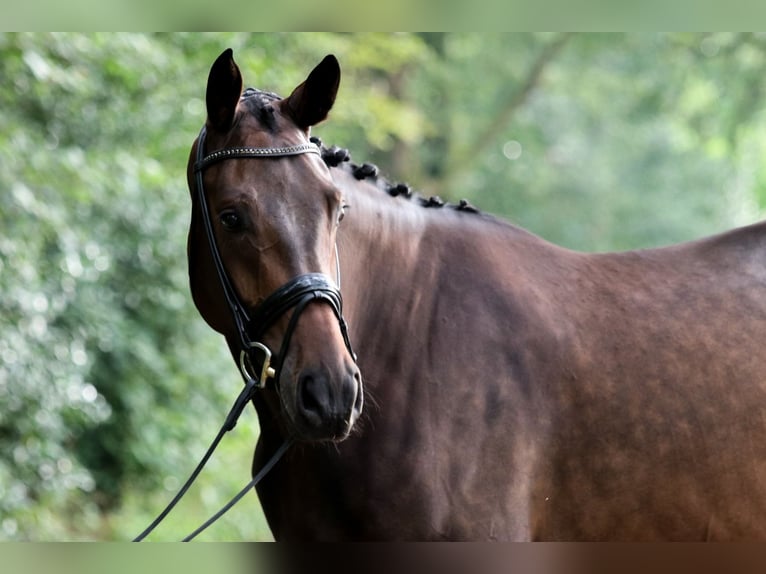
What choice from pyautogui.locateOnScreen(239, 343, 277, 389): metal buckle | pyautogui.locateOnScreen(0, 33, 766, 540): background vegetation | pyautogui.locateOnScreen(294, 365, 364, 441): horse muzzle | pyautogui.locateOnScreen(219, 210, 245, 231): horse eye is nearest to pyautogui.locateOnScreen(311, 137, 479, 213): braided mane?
pyautogui.locateOnScreen(219, 210, 245, 231): horse eye

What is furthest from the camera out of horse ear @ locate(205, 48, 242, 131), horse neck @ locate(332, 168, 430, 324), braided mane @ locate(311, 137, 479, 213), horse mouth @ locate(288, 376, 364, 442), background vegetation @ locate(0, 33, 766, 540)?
background vegetation @ locate(0, 33, 766, 540)

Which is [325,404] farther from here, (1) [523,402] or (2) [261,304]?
(1) [523,402]

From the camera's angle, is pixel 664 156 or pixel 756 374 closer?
pixel 756 374

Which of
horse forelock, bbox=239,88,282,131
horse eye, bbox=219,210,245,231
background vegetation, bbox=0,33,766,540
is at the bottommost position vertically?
background vegetation, bbox=0,33,766,540

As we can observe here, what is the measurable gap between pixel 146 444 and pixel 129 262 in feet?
5.70

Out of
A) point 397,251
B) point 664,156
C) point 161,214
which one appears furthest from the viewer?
point 664,156

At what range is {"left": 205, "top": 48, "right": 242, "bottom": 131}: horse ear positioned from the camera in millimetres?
3271

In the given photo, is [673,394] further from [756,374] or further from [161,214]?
[161,214]

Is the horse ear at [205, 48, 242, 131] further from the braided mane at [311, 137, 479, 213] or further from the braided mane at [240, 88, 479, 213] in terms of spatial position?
the braided mane at [311, 137, 479, 213]

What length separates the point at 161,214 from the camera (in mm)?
9719

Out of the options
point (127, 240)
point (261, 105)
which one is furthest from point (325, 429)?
point (127, 240)

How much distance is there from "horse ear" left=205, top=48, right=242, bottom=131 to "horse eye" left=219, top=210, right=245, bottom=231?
34cm

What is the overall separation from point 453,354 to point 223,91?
1.14 m
